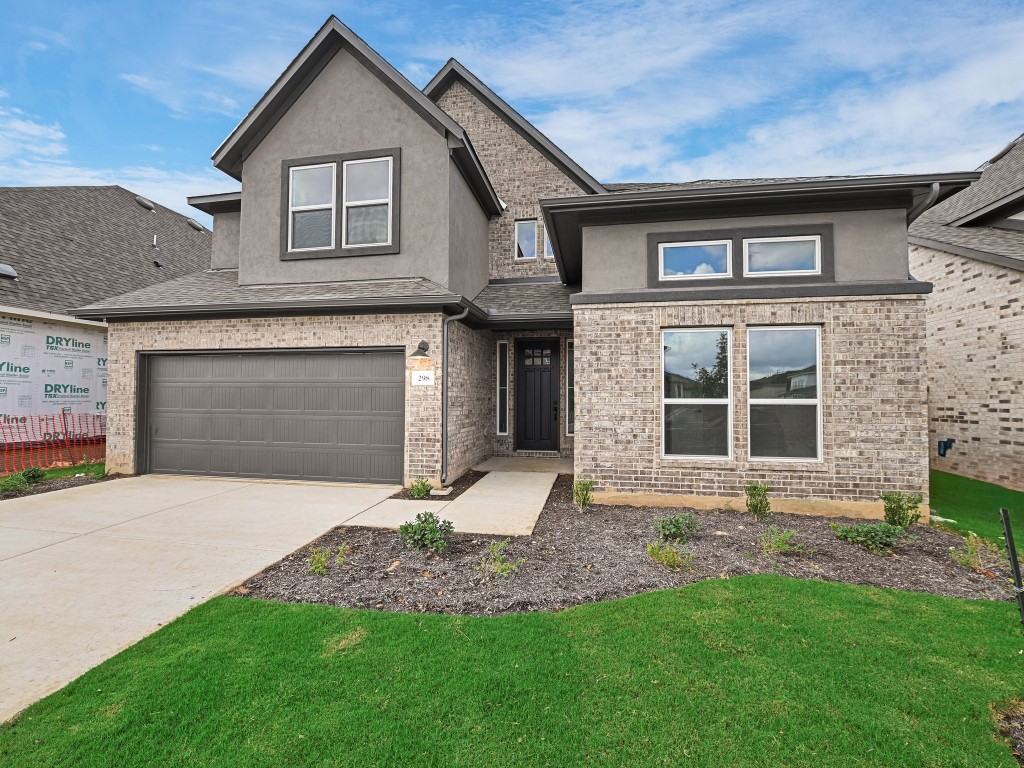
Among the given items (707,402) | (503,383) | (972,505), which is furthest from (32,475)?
(972,505)

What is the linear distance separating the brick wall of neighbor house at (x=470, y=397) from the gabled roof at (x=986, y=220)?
30.4 feet

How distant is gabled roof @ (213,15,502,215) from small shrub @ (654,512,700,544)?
731 centimetres

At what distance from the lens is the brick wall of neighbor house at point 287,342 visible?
7773 mm

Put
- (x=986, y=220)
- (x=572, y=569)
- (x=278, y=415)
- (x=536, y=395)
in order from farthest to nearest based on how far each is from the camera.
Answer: (x=536, y=395), (x=986, y=220), (x=278, y=415), (x=572, y=569)

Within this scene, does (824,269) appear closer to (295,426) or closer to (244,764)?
(244,764)

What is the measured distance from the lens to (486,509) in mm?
6543

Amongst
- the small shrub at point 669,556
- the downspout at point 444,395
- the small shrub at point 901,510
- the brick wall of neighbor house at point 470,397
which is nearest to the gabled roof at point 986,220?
the small shrub at point 901,510

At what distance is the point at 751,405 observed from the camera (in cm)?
661

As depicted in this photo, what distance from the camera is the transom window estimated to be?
258 inches

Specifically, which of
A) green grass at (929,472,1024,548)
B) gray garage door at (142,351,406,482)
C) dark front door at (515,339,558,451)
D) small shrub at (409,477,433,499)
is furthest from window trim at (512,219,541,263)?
green grass at (929,472,1024,548)

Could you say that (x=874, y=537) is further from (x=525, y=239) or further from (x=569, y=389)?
(x=525, y=239)

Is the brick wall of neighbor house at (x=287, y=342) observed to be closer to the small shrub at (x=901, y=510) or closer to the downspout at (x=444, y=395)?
the downspout at (x=444, y=395)

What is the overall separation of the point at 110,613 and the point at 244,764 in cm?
229

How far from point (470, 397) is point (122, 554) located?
574 cm
